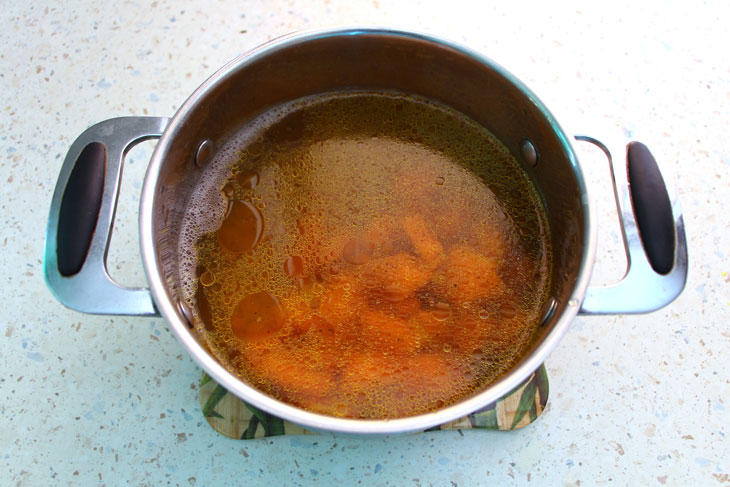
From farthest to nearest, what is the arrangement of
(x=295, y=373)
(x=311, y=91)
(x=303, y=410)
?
(x=311, y=91)
(x=295, y=373)
(x=303, y=410)

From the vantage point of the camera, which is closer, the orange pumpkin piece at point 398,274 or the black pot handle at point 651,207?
the black pot handle at point 651,207

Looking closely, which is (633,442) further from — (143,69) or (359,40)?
(143,69)

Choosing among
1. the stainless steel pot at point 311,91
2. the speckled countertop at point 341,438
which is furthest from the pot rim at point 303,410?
the speckled countertop at point 341,438

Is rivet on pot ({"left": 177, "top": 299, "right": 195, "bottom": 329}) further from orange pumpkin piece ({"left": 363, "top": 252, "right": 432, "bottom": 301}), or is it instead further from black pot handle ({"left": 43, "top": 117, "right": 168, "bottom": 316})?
orange pumpkin piece ({"left": 363, "top": 252, "right": 432, "bottom": 301})

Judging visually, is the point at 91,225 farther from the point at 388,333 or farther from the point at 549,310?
the point at 549,310

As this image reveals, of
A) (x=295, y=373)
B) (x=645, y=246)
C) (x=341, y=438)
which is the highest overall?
(x=645, y=246)

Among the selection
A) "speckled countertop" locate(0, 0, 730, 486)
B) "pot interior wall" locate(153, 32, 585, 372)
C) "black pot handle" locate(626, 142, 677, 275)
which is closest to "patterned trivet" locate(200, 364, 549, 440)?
"speckled countertop" locate(0, 0, 730, 486)

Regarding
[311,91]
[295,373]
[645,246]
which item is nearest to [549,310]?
[645,246]

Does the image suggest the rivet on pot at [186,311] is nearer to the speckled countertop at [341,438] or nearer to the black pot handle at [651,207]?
the speckled countertop at [341,438]
